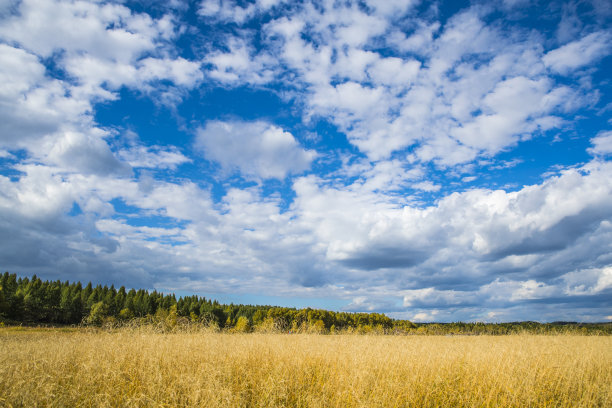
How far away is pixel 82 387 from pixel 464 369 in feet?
32.2

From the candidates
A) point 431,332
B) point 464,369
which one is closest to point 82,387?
point 464,369

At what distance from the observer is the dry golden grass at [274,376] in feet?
20.7

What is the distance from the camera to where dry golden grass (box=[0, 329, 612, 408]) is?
6301 mm

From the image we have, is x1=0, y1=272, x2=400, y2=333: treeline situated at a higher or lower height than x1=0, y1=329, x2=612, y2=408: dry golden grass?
lower

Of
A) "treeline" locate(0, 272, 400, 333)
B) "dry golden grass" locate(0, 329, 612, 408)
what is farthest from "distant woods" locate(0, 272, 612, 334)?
"dry golden grass" locate(0, 329, 612, 408)

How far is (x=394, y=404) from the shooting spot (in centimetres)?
631

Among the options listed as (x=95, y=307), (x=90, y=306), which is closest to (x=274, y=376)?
(x=95, y=307)

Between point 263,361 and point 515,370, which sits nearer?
point 263,361

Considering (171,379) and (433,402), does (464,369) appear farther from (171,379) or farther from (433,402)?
(171,379)

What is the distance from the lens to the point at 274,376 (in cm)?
747

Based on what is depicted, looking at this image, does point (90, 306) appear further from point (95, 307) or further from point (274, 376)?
point (274, 376)

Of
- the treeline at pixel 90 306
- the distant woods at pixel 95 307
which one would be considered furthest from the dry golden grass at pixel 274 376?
the treeline at pixel 90 306

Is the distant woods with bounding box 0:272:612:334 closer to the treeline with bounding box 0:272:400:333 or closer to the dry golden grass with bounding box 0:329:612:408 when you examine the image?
the treeline with bounding box 0:272:400:333

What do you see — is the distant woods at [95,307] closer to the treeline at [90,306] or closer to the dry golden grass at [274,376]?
the treeline at [90,306]
